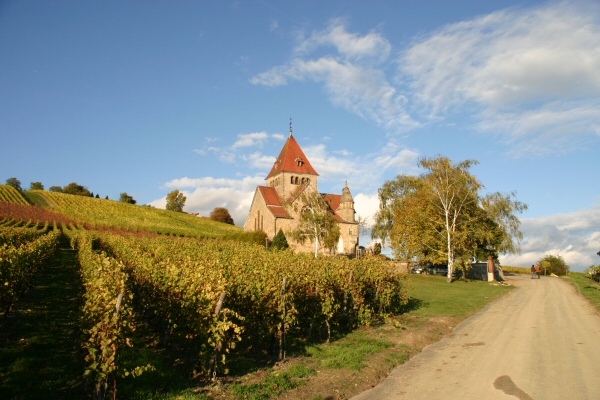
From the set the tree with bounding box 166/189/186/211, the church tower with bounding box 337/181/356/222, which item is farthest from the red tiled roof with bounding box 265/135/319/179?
the tree with bounding box 166/189/186/211

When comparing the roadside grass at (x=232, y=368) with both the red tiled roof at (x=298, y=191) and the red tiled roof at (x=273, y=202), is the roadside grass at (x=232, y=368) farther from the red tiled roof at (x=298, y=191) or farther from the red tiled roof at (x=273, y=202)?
the red tiled roof at (x=298, y=191)

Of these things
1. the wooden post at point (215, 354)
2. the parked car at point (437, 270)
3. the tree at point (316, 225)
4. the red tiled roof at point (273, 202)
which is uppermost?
the red tiled roof at point (273, 202)

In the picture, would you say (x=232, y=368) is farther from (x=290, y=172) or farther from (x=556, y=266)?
(x=556, y=266)

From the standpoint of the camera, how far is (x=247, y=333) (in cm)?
845

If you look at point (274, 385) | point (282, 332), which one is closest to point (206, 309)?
point (274, 385)

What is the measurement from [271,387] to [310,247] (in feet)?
148

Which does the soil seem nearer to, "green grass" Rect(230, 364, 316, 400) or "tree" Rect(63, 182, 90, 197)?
"green grass" Rect(230, 364, 316, 400)

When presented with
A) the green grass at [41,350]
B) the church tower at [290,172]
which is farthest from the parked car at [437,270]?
the green grass at [41,350]

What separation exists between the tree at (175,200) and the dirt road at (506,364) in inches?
4694

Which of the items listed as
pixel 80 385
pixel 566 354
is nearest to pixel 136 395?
pixel 80 385

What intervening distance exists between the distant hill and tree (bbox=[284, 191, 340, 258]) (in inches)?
546

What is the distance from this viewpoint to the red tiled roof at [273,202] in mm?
51906

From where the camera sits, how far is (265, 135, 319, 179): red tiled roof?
59.8 m

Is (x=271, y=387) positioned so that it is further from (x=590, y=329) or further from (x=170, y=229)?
(x=170, y=229)
